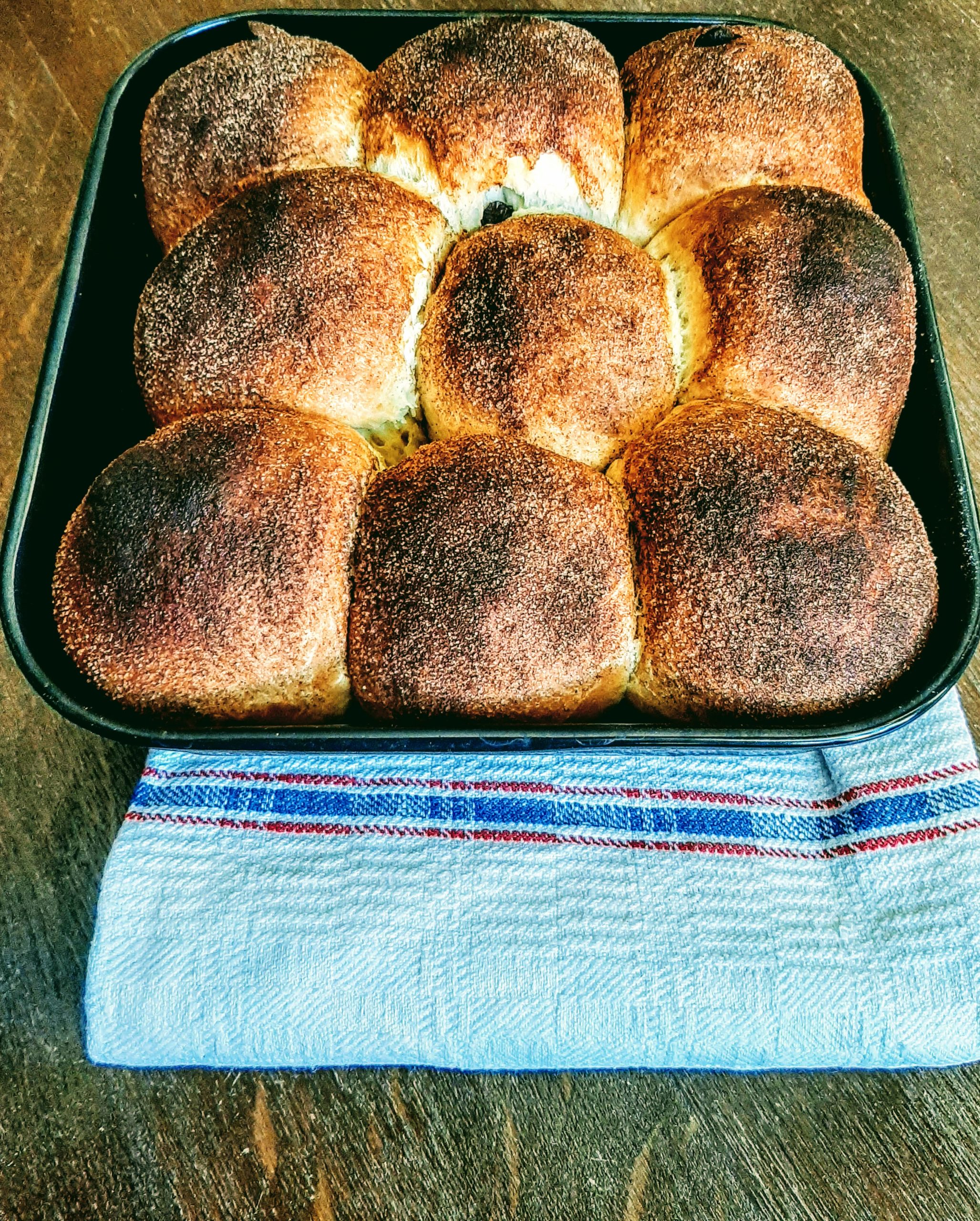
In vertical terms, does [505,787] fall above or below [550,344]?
below

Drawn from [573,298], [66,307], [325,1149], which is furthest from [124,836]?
[573,298]

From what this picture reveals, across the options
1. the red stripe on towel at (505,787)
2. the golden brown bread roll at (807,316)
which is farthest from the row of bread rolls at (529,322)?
the red stripe on towel at (505,787)

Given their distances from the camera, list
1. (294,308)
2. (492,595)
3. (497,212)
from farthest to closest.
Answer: (497,212)
(294,308)
(492,595)

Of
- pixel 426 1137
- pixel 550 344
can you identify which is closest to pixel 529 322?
pixel 550 344

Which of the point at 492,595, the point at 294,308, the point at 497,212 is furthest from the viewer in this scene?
the point at 497,212

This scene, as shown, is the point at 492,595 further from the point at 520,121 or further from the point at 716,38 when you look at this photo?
the point at 716,38

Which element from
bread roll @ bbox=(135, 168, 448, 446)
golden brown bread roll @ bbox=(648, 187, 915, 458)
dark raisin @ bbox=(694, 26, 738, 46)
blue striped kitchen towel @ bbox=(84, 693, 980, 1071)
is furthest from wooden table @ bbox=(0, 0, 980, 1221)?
dark raisin @ bbox=(694, 26, 738, 46)

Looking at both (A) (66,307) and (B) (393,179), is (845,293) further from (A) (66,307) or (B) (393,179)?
(A) (66,307)
